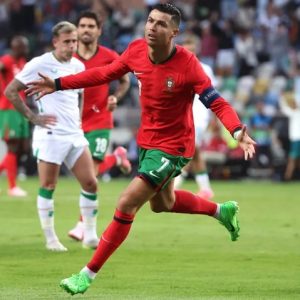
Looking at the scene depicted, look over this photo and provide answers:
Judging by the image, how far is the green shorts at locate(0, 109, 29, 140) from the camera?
20281 mm

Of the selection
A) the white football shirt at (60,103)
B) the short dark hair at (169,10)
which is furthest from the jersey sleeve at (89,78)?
the white football shirt at (60,103)

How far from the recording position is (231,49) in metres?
30.3

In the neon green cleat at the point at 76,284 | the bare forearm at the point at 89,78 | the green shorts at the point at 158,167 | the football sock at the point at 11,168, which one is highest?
the bare forearm at the point at 89,78

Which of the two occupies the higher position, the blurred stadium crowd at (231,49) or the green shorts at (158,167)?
the green shorts at (158,167)

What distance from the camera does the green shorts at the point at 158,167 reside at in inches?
380

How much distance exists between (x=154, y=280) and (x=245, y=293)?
1.11 metres

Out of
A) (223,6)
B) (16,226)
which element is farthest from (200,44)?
(16,226)

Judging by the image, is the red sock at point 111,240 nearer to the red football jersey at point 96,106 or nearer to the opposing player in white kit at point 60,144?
the opposing player in white kit at point 60,144

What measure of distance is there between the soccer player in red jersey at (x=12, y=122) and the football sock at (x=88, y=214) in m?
7.44

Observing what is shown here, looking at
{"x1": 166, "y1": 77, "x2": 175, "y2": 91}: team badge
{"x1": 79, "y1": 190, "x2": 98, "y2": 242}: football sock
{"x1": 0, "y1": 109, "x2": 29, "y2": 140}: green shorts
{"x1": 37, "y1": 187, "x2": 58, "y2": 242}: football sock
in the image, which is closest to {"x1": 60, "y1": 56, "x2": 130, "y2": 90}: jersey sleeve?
{"x1": 166, "y1": 77, "x2": 175, "y2": 91}: team badge

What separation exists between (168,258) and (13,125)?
9082 mm

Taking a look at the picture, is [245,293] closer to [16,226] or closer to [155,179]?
[155,179]

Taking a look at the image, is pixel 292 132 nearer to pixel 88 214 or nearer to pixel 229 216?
pixel 88 214

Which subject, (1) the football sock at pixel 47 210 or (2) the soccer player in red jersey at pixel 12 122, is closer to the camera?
(1) the football sock at pixel 47 210
